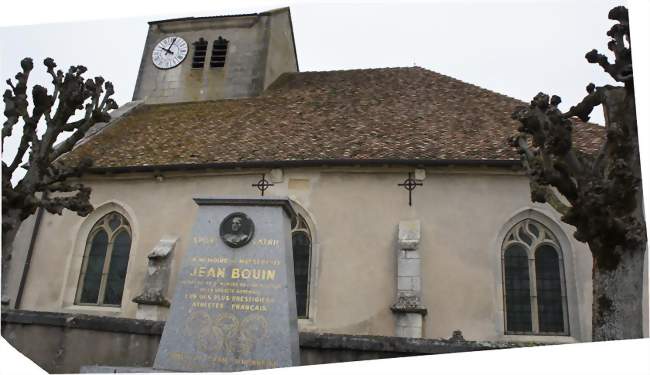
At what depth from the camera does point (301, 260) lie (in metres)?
10.2

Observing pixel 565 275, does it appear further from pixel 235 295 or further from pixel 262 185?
pixel 235 295

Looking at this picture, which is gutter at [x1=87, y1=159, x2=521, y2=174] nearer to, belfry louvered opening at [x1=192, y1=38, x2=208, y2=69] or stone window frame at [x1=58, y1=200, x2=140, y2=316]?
stone window frame at [x1=58, y1=200, x2=140, y2=316]

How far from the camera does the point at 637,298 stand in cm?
511

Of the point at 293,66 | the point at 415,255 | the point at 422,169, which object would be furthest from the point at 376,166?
the point at 293,66

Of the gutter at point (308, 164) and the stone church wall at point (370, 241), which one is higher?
the gutter at point (308, 164)

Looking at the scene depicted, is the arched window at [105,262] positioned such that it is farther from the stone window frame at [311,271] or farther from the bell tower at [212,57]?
the bell tower at [212,57]

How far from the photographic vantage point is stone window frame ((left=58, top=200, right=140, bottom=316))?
10.5m

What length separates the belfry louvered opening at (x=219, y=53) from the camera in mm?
16938

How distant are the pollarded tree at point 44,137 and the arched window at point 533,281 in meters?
7.79

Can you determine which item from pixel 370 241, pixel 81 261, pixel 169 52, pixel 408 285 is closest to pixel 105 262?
pixel 81 261

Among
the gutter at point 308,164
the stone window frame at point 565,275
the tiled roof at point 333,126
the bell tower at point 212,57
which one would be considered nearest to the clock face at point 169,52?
the bell tower at point 212,57

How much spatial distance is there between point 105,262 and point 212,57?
876cm

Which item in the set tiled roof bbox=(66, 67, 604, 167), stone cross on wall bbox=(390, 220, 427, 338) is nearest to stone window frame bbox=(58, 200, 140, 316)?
tiled roof bbox=(66, 67, 604, 167)

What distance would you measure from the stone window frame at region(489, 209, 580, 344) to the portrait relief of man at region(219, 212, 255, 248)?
570cm
